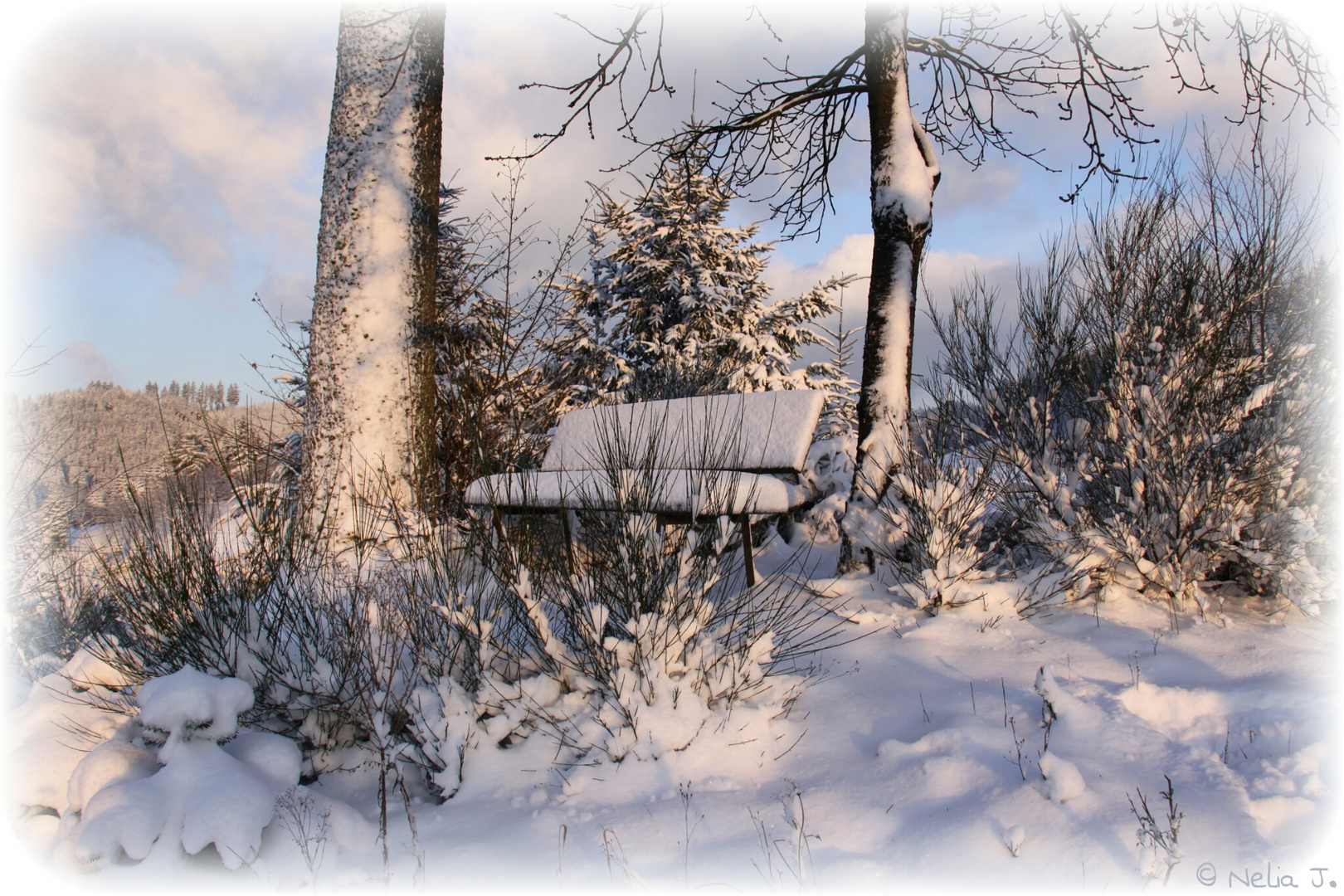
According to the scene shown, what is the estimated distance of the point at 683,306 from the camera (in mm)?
12727

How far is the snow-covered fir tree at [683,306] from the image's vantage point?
12.5m

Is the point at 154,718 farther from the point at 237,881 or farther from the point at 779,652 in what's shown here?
the point at 779,652

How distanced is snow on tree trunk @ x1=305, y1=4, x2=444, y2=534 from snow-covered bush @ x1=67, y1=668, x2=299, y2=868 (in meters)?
1.94

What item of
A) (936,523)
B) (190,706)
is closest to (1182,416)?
(936,523)

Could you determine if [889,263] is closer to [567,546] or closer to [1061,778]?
[567,546]

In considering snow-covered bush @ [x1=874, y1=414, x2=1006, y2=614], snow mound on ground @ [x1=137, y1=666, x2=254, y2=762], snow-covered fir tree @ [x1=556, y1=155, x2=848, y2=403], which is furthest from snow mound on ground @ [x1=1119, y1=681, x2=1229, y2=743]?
snow-covered fir tree @ [x1=556, y1=155, x2=848, y2=403]

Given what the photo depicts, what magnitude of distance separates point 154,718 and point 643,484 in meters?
1.63

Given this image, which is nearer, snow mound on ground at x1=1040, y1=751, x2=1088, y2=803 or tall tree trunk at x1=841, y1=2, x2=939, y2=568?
snow mound on ground at x1=1040, y1=751, x2=1088, y2=803

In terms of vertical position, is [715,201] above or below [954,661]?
above

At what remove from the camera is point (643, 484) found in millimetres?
2607

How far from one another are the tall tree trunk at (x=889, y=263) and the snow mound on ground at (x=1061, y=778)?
231 cm

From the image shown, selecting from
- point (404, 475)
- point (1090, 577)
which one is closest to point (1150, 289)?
point (1090, 577)

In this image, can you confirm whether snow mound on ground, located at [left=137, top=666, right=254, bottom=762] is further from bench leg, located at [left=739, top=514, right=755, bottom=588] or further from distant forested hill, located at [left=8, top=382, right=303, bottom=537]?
bench leg, located at [left=739, top=514, right=755, bottom=588]

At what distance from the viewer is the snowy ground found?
174 cm
